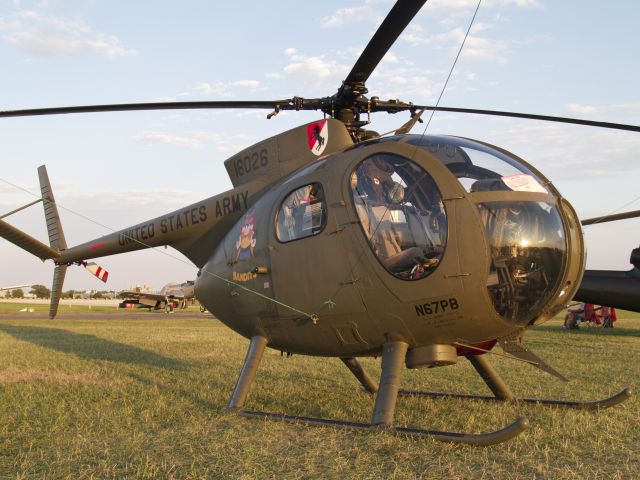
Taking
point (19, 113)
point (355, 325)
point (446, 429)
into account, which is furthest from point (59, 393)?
point (446, 429)

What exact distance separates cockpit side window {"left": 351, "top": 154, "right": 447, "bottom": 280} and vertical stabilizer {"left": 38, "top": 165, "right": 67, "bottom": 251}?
870cm

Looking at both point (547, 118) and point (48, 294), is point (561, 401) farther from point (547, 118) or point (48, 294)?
point (48, 294)

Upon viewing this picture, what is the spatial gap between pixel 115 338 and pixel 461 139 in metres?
16.0

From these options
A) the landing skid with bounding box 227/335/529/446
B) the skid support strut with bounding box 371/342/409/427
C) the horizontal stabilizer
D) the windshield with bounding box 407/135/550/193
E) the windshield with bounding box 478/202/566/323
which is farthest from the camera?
the horizontal stabilizer

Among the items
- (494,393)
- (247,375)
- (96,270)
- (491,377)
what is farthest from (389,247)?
(96,270)

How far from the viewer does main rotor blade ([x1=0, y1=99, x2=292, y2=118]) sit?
7012 millimetres

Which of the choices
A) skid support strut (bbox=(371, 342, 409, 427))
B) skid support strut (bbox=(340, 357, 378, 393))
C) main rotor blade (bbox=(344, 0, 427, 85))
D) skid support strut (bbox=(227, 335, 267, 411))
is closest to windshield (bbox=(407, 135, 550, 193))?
main rotor blade (bbox=(344, 0, 427, 85))

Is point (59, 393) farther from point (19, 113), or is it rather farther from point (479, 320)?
point (479, 320)

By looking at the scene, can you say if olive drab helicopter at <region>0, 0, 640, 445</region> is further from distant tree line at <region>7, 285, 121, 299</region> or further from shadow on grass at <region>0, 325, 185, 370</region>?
distant tree line at <region>7, 285, 121, 299</region>

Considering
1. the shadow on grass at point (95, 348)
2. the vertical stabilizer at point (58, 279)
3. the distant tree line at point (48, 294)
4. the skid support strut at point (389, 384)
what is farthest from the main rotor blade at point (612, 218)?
the distant tree line at point (48, 294)

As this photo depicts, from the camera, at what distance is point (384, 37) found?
5223mm

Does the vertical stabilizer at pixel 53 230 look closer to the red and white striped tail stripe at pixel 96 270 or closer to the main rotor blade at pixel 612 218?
the red and white striped tail stripe at pixel 96 270

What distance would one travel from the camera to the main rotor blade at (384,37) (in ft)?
15.1

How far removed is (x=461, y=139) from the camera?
6211 millimetres
